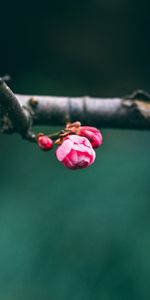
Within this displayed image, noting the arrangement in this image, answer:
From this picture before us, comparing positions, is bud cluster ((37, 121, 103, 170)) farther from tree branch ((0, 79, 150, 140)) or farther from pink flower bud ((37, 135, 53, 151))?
tree branch ((0, 79, 150, 140))

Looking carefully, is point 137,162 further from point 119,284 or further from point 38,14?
point 38,14

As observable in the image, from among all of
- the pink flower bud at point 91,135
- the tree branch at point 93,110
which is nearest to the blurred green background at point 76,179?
the tree branch at point 93,110

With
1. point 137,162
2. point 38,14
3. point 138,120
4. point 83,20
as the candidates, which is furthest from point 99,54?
point 138,120

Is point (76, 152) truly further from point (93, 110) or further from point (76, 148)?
point (93, 110)

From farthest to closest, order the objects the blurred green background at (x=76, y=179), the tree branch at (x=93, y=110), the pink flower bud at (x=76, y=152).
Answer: the blurred green background at (x=76, y=179) < the tree branch at (x=93, y=110) < the pink flower bud at (x=76, y=152)

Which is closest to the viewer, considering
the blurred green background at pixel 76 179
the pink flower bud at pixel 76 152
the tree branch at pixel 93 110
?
the pink flower bud at pixel 76 152

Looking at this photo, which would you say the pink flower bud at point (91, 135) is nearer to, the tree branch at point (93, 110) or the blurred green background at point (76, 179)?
the tree branch at point (93, 110)

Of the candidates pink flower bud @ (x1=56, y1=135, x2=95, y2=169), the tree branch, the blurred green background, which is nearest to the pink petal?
pink flower bud @ (x1=56, y1=135, x2=95, y2=169)
